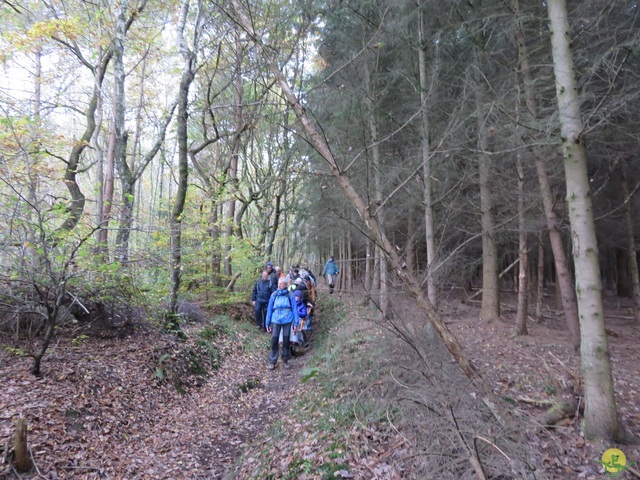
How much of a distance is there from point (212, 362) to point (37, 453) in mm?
4013

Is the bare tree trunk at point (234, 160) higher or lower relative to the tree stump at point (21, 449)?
higher

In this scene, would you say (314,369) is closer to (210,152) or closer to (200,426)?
(200,426)

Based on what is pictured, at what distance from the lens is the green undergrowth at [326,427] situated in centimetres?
389

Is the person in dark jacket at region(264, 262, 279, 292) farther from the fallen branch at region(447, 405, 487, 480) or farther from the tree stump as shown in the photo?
the fallen branch at region(447, 405, 487, 480)

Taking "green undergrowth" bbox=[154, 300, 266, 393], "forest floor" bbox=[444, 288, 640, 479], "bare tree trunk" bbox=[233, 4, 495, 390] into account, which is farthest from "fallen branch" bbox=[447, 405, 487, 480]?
"green undergrowth" bbox=[154, 300, 266, 393]

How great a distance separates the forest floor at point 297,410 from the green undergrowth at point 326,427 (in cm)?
2

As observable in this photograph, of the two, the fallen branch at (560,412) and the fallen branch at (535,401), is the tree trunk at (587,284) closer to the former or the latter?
the fallen branch at (560,412)

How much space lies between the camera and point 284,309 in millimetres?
8227

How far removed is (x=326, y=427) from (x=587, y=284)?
3.46 metres

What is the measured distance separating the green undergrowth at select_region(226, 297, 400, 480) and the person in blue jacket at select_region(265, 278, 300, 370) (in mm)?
1208

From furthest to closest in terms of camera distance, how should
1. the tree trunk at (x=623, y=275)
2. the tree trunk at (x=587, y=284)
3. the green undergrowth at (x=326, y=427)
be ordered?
the tree trunk at (x=623, y=275)
the green undergrowth at (x=326, y=427)
the tree trunk at (x=587, y=284)

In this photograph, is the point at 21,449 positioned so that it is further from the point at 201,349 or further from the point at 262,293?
the point at 262,293

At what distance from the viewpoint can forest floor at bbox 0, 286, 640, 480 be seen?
310 centimetres

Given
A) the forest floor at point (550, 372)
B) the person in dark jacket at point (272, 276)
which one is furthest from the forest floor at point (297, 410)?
the person in dark jacket at point (272, 276)
